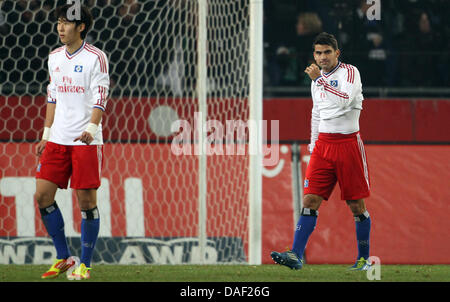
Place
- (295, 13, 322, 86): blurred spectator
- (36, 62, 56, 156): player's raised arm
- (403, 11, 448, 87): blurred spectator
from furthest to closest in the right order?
(403, 11, 448, 87): blurred spectator
(295, 13, 322, 86): blurred spectator
(36, 62, 56, 156): player's raised arm

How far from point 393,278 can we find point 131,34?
4547mm

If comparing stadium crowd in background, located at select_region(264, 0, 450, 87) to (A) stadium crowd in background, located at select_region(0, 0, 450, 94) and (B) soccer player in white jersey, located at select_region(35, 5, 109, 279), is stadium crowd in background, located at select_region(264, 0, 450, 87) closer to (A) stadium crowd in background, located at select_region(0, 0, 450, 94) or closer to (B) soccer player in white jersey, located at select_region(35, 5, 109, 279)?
(A) stadium crowd in background, located at select_region(0, 0, 450, 94)

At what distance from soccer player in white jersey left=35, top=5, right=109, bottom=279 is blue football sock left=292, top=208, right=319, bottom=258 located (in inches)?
55.2

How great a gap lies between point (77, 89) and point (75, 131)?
0.27 meters

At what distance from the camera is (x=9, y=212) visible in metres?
7.59

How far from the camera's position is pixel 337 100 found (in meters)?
5.71

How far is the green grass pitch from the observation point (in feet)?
17.9

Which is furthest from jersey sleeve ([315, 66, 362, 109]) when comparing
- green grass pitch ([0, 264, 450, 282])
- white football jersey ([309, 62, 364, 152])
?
green grass pitch ([0, 264, 450, 282])

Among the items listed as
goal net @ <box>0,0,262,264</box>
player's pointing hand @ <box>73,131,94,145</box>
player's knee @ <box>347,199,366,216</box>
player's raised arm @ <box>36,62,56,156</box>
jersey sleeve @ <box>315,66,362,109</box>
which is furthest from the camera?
goal net @ <box>0,0,262,264</box>

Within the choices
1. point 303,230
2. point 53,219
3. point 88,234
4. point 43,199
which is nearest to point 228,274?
point 303,230

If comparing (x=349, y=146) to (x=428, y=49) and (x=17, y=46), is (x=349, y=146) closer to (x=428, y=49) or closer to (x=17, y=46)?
(x=17, y=46)

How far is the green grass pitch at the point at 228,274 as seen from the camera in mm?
5469

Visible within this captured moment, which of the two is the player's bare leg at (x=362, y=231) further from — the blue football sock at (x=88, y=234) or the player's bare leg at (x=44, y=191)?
the player's bare leg at (x=44, y=191)

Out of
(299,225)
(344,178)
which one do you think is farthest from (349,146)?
(299,225)
